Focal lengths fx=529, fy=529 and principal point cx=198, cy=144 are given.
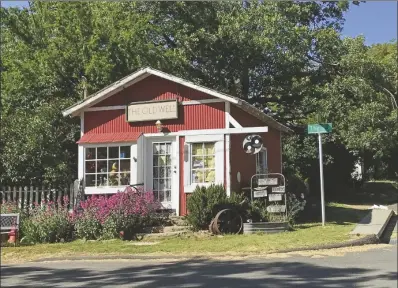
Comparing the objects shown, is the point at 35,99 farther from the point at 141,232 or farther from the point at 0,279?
the point at 0,279

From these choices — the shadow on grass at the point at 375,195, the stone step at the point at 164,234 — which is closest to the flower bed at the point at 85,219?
the stone step at the point at 164,234

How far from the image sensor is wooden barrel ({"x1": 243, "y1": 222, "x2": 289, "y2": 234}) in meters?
13.0

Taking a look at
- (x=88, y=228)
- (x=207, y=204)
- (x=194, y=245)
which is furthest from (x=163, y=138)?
(x=194, y=245)

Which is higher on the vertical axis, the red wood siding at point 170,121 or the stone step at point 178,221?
the red wood siding at point 170,121

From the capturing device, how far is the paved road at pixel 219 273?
747cm

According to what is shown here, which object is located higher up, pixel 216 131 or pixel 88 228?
pixel 216 131

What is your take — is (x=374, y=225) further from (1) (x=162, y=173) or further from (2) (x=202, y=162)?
(1) (x=162, y=173)

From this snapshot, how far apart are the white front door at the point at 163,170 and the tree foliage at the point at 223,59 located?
5726mm

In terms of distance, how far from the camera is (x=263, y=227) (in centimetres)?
1304

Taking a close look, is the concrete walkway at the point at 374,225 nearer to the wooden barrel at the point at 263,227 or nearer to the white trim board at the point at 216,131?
the wooden barrel at the point at 263,227

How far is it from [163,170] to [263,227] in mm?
3617

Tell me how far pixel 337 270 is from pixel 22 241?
307 inches


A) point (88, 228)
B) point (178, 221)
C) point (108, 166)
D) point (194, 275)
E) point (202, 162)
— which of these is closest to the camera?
point (194, 275)

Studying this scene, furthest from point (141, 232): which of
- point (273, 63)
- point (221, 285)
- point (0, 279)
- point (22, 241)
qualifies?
point (273, 63)
